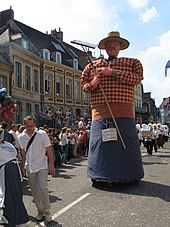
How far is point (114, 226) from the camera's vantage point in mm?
4062

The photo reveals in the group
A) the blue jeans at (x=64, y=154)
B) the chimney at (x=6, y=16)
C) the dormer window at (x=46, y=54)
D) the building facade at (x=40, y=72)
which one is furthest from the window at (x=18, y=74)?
the blue jeans at (x=64, y=154)

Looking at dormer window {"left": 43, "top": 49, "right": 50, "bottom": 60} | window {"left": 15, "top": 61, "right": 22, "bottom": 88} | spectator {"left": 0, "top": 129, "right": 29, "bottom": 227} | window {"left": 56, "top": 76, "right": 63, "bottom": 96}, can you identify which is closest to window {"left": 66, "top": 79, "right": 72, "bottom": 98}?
window {"left": 56, "top": 76, "right": 63, "bottom": 96}

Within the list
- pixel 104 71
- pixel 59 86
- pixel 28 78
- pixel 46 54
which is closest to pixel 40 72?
pixel 28 78

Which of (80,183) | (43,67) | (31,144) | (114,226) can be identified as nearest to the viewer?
(114,226)

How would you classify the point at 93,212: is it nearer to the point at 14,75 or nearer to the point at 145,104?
the point at 14,75

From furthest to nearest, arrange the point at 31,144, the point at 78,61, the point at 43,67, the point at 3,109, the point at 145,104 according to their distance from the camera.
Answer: the point at 145,104 < the point at 78,61 < the point at 43,67 < the point at 3,109 < the point at 31,144

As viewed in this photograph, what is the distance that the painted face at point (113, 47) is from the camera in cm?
677

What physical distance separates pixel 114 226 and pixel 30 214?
1.43 m

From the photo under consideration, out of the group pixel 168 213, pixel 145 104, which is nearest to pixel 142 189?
pixel 168 213

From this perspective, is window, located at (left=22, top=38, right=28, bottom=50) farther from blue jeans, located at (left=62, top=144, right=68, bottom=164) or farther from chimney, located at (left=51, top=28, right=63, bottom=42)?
blue jeans, located at (left=62, top=144, right=68, bottom=164)

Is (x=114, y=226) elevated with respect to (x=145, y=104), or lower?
lower

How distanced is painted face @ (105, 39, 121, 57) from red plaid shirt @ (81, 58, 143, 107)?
0.32 metres

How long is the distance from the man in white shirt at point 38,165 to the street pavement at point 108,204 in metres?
0.26

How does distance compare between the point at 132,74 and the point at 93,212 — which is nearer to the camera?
the point at 93,212
